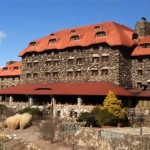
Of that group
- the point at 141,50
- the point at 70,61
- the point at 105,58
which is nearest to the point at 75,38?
the point at 70,61

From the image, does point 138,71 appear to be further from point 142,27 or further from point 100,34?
point 142,27

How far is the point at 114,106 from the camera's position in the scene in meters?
46.2

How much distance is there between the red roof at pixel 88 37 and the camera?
2238 inches

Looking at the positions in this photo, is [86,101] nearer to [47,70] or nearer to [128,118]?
[128,118]

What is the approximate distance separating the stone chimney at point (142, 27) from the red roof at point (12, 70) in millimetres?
28574

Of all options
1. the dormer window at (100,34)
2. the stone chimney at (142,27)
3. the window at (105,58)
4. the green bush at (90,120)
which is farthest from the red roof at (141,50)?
the green bush at (90,120)

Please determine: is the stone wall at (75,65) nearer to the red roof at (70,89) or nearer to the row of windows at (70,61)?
the row of windows at (70,61)

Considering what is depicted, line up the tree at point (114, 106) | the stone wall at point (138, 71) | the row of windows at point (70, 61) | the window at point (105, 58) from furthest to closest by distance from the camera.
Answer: the row of windows at point (70, 61), the window at point (105, 58), the stone wall at point (138, 71), the tree at point (114, 106)

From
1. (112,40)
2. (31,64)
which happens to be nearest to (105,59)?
(112,40)

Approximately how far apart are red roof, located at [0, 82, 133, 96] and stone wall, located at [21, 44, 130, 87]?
1.67 meters

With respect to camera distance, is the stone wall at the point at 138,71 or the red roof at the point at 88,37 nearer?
the stone wall at the point at 138,71

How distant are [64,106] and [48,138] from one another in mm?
15224

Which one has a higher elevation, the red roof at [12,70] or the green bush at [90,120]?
the red roof at [12,70]

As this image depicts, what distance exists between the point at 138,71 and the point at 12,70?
3450 centimetres
